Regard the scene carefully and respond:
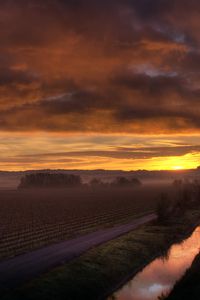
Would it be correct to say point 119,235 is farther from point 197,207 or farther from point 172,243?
point 197,207

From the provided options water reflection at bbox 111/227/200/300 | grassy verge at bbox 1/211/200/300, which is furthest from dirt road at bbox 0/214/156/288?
water reflection at bbox 111/227/200/300

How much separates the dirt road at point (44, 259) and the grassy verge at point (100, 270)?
4.07ft

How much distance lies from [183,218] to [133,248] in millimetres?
37692

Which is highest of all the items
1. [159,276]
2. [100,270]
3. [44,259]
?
[44,259]

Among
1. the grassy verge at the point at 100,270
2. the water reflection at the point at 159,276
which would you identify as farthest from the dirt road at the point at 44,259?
the water reflection at the point at 159,276

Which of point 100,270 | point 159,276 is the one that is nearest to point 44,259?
point 100,270

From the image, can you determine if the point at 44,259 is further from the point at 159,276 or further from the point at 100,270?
the point at 159,276

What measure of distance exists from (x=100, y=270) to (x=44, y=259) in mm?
6106

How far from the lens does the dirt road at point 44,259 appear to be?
36.1 meters

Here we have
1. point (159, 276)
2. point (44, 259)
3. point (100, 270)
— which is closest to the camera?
point (100, 270)

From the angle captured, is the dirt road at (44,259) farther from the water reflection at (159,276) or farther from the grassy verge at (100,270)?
the water reflection at (159,276)

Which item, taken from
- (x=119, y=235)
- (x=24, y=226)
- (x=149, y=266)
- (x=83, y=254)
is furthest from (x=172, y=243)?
(x=24, y=226)

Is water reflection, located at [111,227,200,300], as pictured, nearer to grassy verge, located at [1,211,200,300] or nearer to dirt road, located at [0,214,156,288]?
grassy verge, located at [1,211,200,300]

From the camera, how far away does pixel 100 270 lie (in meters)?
41.4
